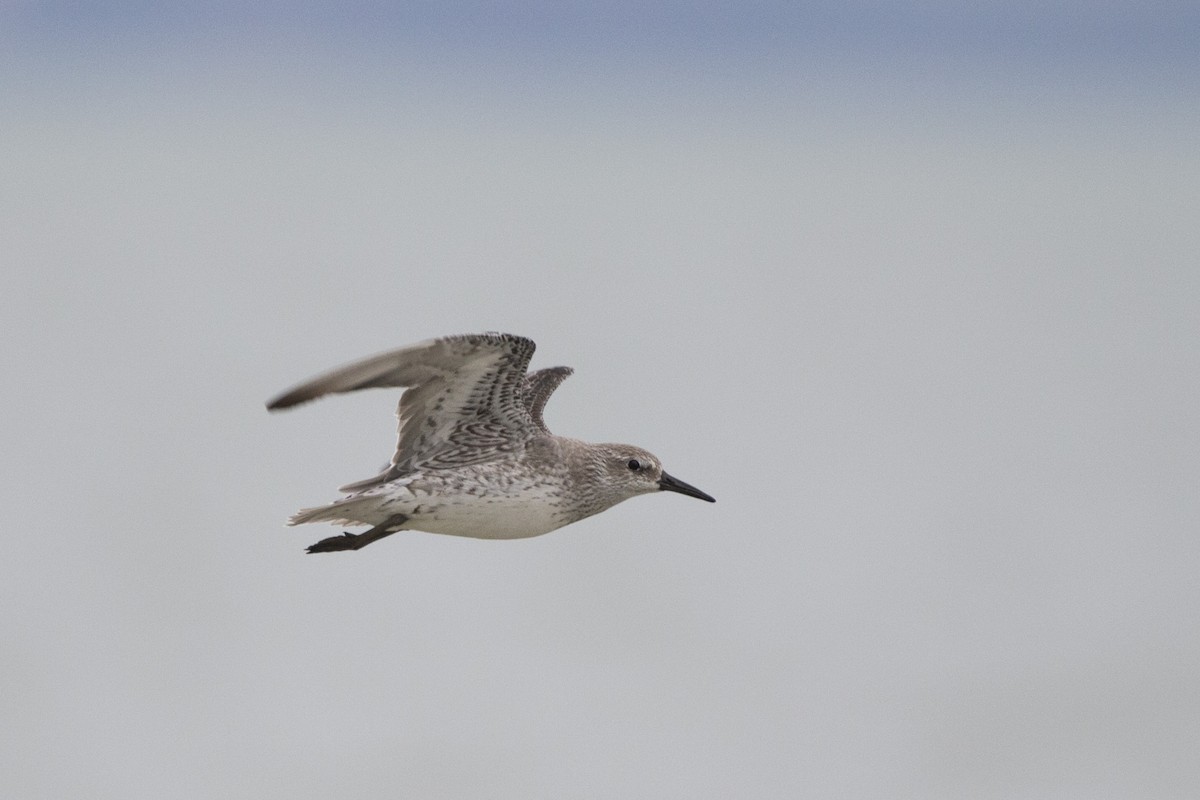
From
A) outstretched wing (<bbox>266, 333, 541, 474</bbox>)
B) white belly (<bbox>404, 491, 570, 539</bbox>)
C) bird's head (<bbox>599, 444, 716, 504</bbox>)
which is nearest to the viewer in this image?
outstretched wing (<bbox>266, 333, 541, 474</bbox>)

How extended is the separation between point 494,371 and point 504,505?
0.76 m

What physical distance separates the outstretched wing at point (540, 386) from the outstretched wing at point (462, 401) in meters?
0.82

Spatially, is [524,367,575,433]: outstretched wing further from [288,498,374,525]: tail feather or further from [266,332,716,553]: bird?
[288,498,374,525]: tail feather

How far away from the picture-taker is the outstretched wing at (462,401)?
8.71m

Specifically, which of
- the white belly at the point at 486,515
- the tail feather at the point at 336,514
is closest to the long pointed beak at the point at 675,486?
the white belly at the point at 486,515

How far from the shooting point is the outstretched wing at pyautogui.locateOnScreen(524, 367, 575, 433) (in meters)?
10.3

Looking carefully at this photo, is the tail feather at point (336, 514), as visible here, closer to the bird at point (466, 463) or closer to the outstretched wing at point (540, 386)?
the bird at point (466, 463)

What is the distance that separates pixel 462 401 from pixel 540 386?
4.95ft

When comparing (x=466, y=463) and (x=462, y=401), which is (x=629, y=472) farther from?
(x=462, y=401)

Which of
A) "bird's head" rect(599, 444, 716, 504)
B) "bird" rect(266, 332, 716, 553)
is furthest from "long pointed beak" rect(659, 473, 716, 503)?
"bird" rect(266, 332, 716, 553)

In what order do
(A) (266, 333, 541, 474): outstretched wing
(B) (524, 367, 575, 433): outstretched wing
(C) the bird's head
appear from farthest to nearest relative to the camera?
(B) (524, 367, 575, 433): outstretched wing < (C) the bird's head < (A) (266, 333, 541, 474): outstretched wing

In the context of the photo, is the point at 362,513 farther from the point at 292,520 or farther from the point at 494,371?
the point at 494,371

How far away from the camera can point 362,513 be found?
8836 millimetres

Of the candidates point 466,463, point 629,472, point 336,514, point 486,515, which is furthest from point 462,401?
point 629,472
